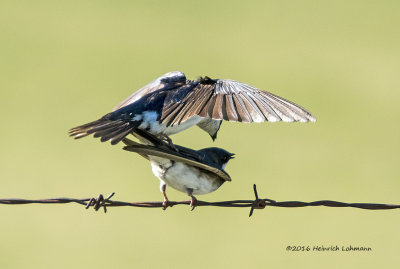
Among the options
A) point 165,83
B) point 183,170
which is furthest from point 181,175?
point 165,83

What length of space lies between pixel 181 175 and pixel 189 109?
481mm

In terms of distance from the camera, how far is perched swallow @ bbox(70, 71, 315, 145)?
5.01 m

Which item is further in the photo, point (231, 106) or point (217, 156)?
point (217, 156)

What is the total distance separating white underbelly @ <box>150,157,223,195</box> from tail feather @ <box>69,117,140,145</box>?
31 centimetres

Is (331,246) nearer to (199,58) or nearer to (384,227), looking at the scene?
(384,227)

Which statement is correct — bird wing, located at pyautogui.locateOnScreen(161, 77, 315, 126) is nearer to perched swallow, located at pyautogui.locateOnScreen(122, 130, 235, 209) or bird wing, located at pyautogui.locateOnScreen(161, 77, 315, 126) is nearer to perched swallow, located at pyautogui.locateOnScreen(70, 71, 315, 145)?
perched swallow, located at pyautogui.locateOnScreen(70, 71, 315, 145)

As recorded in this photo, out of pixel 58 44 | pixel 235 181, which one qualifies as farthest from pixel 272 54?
pixel 235 181

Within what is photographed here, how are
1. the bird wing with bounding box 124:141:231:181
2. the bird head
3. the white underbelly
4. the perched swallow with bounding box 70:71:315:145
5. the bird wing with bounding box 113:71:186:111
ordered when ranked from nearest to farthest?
the bird wing with bounding box 124:141:231:181 < the perched swallow with bounding box 70:71:315:145 < the white underbelly < the bird wing with bounding box 113:71:186:111 < the bird head

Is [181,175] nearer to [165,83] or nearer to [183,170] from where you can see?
[183,170]

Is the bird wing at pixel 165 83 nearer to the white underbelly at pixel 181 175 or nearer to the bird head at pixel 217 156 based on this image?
the bird head at pixel 217 156

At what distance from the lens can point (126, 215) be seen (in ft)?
31.5

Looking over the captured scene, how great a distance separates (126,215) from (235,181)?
1.65 meters

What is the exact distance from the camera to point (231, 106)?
17.0 ft

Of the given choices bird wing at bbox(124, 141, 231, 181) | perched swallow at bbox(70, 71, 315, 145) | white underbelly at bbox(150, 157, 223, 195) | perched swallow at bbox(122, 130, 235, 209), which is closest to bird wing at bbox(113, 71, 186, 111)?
perched swallow at bbox(70, 71, 315, 145)
